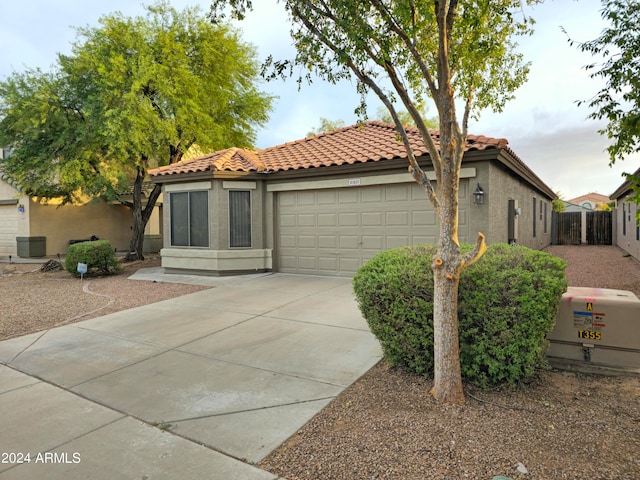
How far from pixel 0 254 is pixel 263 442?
2406 cm

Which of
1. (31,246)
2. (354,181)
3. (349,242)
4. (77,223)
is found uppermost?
(354,181)

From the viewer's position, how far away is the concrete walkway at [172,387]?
294 centimetres

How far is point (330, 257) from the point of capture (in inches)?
446

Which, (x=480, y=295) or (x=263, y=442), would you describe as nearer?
(x=263, y=442)

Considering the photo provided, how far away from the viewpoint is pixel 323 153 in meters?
12.2

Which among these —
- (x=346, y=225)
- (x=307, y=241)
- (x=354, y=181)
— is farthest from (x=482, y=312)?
(x=307, y=241)

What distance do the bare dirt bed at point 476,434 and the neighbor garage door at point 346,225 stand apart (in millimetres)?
6222

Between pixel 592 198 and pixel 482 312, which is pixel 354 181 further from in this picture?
pixel 592 198

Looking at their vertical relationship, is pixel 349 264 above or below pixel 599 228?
below

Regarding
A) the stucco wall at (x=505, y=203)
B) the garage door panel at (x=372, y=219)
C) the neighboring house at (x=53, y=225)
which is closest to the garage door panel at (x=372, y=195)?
the garage door panel at (x=372, y=219)

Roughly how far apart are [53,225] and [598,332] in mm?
22886

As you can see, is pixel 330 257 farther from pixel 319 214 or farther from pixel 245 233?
pixel 245 233

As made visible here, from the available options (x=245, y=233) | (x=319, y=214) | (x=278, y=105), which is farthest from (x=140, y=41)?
(x=319, y=214)

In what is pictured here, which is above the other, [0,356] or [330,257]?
[330,257]
